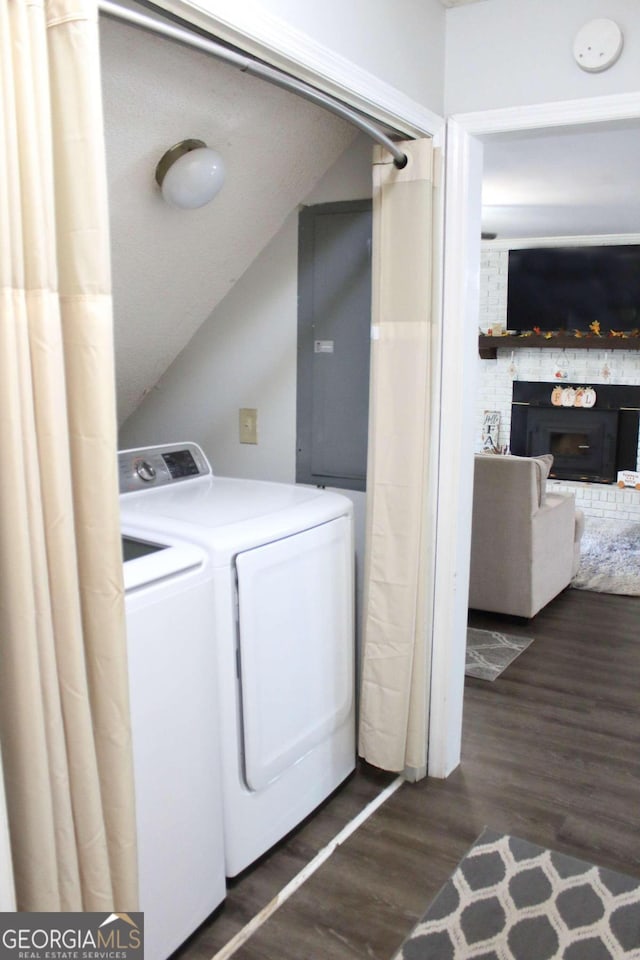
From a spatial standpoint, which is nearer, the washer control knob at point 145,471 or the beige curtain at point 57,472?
the beige curtain at point 57,472

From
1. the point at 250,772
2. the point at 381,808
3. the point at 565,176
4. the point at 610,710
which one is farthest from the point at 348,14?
the point at 565,176

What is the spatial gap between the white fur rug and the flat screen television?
1.68 metres

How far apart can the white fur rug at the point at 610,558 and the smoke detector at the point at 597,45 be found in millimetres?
3280

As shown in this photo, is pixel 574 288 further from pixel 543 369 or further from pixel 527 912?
pixel 527 912

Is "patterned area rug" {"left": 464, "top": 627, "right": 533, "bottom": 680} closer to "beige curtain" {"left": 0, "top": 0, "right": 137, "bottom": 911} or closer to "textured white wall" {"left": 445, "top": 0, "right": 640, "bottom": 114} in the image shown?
"textured white wall" {"left": 445, "top": 0, "right": 640, "bottom": 114}

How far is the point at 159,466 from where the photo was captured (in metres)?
2.65

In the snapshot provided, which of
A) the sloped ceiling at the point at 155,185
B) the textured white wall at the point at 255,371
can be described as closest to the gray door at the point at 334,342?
the textured white wall at the point at 255,371

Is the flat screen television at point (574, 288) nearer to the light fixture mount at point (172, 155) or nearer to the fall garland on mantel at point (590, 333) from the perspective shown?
the fall garland on mantel at point (590, 333)

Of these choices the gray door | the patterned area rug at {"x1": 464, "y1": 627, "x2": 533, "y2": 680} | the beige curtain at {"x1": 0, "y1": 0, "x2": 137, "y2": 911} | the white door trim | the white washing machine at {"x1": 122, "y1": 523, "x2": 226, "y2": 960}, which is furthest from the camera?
the patterned area rug at {"x1": 464, "y1": 627, "x2": 533, "y2": 680}

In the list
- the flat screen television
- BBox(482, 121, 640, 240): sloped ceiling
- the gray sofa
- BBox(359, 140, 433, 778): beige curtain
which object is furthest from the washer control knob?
the flat screen television

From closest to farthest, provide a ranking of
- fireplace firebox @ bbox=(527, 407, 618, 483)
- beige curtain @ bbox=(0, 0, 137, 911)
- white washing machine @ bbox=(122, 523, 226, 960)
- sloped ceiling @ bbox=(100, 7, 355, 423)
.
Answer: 1. beige curtain @ bbox=(0, 0, 137, 911)
2. white washing machine @ bbox=(122, 523, 226, 960)
3. sloped ceiling @ bbox=(100, 7, 355, 423)
4. fireplace firebox @ bbox=(527, 407, 618, 483)

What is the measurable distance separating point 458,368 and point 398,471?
1.19 feet

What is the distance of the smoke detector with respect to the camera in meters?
2.13

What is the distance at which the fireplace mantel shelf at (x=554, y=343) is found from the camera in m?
6.76
